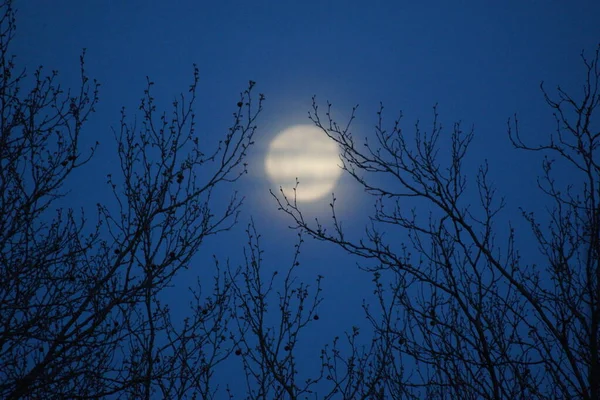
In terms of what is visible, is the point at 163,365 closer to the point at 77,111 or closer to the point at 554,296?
the point at 77,111

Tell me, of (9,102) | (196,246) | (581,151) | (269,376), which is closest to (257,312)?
(269,376)

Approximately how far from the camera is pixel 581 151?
373 cm

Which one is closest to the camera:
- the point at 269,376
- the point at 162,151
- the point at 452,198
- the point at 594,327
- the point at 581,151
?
the point at 594,327

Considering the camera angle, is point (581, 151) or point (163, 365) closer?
point (581, 151)

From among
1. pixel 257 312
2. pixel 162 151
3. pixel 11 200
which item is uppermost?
pixel 162 151

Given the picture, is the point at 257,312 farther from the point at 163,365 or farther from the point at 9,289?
the point at 9,289

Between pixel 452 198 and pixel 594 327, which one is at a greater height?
pixel 452 198

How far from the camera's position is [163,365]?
5273mm

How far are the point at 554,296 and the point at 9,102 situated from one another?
18.5 ft

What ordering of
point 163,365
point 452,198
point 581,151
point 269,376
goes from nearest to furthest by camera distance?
1. point 581,151
2. point 452,198
3. point 163,365
4. point 269,376

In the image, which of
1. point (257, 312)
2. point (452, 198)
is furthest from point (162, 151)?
point (452, 198)

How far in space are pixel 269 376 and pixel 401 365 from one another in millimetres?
1707

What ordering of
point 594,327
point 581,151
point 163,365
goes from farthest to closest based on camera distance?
point 163,365 → point 581,151 → point 594,327

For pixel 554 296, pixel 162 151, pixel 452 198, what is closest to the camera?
pixel 452 198
